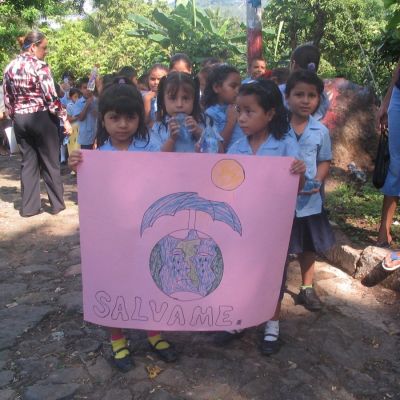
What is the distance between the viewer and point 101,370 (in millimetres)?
2350

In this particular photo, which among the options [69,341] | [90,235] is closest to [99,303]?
[90,235]

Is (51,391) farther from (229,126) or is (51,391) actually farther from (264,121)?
(229,126)

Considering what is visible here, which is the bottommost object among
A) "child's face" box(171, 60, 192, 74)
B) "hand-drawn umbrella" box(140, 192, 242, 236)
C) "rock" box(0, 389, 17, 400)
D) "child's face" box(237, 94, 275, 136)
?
"rock" box(0, 389, 17, 400)

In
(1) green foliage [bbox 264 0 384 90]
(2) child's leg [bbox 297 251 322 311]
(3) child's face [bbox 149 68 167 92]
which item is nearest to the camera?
(2) child's leg [bbox 297 251 322 311]

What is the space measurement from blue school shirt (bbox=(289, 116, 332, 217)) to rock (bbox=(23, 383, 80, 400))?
142cm

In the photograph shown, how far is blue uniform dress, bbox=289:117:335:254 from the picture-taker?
263 cm

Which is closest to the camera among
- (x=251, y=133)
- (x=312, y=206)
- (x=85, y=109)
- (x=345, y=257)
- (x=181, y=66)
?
(x=251, y=133)

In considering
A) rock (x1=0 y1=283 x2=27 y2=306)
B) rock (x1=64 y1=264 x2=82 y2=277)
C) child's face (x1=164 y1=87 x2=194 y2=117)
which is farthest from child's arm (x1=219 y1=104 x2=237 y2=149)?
rock (x1=0 y1=283 x2=27 y2=306)

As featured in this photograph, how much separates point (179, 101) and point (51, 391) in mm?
1506

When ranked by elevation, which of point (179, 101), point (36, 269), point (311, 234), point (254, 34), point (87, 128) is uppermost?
point (254, 34)

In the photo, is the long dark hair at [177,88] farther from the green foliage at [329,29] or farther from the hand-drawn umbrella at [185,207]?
the green foliage at [329,29]

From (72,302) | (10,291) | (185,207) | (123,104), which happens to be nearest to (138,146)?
(123,104)

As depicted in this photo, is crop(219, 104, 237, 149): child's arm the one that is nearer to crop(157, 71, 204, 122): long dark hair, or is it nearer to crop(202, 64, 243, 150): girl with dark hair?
crop(202, 64, 243, 150): girl with dark hair

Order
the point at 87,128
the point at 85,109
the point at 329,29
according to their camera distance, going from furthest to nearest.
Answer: the point at 329,29 < the point at 87,128 < the point at 85,109
